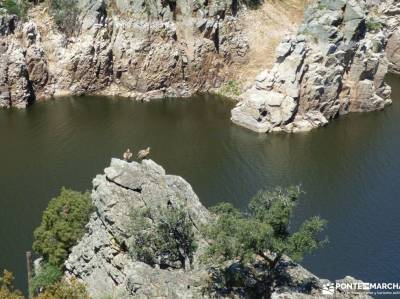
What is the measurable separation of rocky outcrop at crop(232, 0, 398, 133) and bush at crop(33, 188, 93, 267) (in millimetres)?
36092

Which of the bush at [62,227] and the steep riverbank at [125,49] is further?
the steep riverbank at [125,49]

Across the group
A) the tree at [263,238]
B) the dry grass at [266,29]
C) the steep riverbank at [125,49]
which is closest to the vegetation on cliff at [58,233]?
the tree at [263,238]

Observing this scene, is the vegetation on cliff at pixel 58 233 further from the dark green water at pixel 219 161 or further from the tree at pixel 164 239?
the tree at pixel 164 239

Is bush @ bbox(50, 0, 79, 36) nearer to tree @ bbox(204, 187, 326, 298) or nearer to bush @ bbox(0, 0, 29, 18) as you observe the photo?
bush @ bbox(0, 0, 29, 18)

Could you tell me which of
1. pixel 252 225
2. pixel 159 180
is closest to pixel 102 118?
pixel 159 180

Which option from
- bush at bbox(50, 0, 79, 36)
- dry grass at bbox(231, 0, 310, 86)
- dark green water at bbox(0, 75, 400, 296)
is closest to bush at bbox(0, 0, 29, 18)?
bush at bbox(50, 0, 79, 36)

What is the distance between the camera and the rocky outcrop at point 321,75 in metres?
79.6

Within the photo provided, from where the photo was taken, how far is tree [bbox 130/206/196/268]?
1583 inches

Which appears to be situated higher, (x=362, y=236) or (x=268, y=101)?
(x=268, y=101)

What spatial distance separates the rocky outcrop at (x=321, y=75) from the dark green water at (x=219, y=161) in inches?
82.8

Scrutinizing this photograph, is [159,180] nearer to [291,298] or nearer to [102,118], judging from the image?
[291,298]

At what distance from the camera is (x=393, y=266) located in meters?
51.6

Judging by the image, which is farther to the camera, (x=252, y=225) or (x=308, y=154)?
(x=308, y=154)

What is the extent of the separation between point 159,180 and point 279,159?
30.4m
